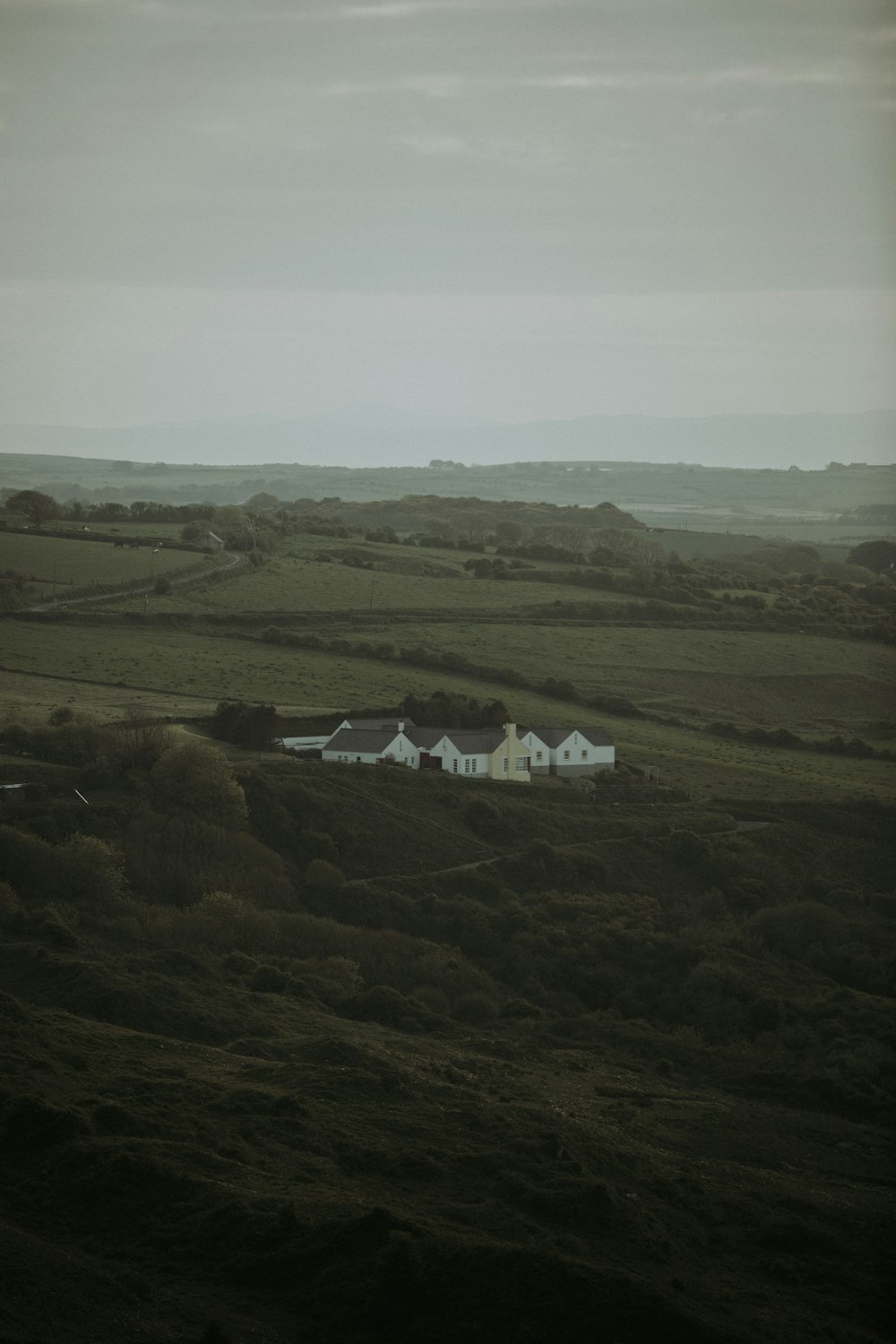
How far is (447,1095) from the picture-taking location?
2330 centimetres

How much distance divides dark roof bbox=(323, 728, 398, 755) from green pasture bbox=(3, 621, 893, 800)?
3506 millimetres

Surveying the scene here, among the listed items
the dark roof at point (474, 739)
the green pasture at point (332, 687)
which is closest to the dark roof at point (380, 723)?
the dark roof at point (474, 739)

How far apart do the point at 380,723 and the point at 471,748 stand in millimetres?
2915

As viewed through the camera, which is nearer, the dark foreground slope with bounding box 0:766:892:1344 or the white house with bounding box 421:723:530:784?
the dark foreground slope with bounding box 0:766:892:1344

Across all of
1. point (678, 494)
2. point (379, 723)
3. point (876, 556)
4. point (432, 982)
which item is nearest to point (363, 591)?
point (379, 723)

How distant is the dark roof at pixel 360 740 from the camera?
42.1m

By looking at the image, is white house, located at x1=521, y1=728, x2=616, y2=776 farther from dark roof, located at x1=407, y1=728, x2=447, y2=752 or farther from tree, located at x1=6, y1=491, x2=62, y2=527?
tree, located at x1=6, y1=491, x2=62, y2=527

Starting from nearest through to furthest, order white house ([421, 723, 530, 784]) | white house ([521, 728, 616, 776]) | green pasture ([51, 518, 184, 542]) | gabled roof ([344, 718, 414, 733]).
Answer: white house ([421, 723, 530, 784]) → gabled roof ([344, 718, 414, 733]) → white house ([521, 728, 616, 776]) → green pasture ([51, 518, 184, 542])

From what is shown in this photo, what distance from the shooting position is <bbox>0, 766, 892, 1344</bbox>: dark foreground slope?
53.3 ft

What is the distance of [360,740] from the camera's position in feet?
139

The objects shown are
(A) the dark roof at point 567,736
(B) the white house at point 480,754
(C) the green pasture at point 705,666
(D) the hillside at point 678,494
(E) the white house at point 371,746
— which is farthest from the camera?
(D) the hillside at point 678,494

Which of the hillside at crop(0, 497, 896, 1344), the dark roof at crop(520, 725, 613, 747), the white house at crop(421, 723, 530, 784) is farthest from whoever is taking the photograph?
the dark roof at crop(520, 725, 613, 747)

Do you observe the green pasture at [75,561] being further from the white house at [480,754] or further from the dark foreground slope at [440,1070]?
the dark foreground slope at [440,1070]

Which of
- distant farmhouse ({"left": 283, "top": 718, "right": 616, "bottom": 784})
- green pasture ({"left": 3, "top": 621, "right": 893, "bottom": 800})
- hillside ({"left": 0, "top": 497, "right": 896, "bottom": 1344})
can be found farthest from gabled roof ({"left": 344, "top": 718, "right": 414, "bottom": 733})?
green pasture ({"left": 3, "top": 621, "right": 893, "bottom": 800})
